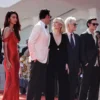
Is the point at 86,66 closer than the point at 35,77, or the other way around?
the point at 35,77

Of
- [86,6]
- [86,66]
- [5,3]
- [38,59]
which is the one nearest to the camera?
[38,59]

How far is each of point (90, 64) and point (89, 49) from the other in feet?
0.92

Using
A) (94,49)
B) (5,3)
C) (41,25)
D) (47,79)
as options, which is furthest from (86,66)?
(5,3)

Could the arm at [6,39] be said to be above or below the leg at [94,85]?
above

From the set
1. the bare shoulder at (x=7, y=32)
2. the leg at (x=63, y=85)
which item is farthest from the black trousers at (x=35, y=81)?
the bare shoulder at (x=7, y=32)

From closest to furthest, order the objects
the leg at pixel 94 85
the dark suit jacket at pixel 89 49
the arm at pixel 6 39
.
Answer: the arm at pixel 6 39, the dark suit jacket at pixel 89 49, the leg at pixel 94 85

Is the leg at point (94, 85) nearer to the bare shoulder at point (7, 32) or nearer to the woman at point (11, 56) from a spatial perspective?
the woman at point (11, 56)

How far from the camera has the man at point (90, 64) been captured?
688 centimetres

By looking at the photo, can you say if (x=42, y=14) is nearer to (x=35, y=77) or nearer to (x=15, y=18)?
(x=15, y=18)

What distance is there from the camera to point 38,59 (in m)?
6.00

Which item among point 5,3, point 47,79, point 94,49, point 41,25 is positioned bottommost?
point 47,79

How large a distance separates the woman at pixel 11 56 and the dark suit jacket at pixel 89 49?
130 cm

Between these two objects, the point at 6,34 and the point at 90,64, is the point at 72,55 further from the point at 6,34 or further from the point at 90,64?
the point at 6,34

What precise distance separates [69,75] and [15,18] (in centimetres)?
142
